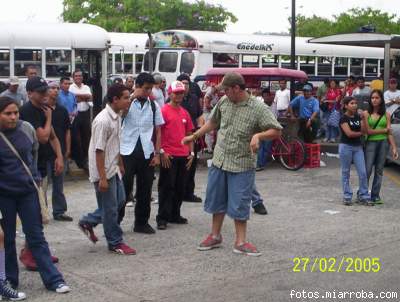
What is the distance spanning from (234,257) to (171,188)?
1697mm

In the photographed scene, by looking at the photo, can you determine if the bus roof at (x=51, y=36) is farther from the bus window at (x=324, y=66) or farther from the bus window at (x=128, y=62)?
the bus window at (x=324, y=66)

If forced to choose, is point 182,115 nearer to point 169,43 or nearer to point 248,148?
point 248,148

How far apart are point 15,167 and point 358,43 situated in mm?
14377

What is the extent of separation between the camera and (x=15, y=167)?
594 centimetres

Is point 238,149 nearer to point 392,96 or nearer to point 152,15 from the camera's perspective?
point 392,96

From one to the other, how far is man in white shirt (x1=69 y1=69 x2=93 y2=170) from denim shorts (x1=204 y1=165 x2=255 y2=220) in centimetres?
467

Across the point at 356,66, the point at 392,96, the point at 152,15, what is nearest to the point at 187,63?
the point at 356,66

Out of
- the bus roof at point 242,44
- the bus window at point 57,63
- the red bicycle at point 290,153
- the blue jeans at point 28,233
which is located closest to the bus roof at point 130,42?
the bus roof at point 242,44

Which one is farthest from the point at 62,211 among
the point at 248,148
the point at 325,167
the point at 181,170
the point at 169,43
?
the point at 169,43

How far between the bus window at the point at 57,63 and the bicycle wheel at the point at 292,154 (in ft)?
22.5

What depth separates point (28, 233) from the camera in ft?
20.1

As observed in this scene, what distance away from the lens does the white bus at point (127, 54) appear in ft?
86.6

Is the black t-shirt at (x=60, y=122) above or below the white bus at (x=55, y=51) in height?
below

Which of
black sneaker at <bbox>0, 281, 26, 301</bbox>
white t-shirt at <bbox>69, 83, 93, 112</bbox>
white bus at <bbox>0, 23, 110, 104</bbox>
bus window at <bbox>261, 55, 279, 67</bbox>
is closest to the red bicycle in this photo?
white t-shirt at <bbox>69, 83, 93, 112</bbox>
